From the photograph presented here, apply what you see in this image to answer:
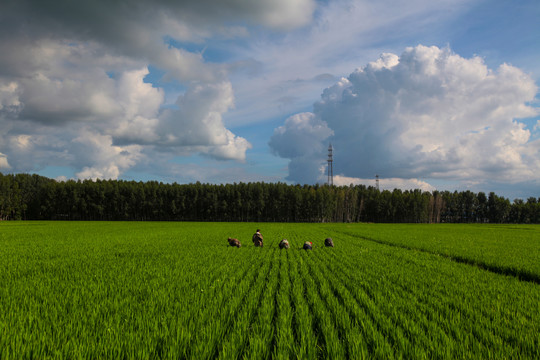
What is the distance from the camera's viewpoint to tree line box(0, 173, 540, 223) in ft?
393

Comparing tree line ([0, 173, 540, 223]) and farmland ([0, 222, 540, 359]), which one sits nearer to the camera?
farmland ([0, 222, 540, 359])

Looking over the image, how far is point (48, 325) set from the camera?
18.7 feet

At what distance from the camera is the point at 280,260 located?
586 inches

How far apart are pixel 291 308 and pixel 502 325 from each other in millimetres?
4441

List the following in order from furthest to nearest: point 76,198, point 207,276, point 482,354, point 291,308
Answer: point 76,198 < point 207,276 < point 291,308 < point 482,354

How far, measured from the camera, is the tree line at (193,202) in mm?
119750

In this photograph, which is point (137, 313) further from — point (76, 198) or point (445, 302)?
point (76, 198)

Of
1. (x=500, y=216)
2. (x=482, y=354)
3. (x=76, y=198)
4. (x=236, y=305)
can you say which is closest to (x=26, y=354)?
(x=236, y=305)

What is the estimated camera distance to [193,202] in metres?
124

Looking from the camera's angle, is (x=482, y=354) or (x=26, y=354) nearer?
(x=26, y=354)

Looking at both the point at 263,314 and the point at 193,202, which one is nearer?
the point at 263,314

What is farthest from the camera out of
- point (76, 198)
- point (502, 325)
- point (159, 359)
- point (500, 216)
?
point (500, 216)

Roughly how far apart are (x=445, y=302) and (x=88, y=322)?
8.45m

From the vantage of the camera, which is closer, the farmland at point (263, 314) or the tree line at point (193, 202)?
the farmland at point (263, 314)
